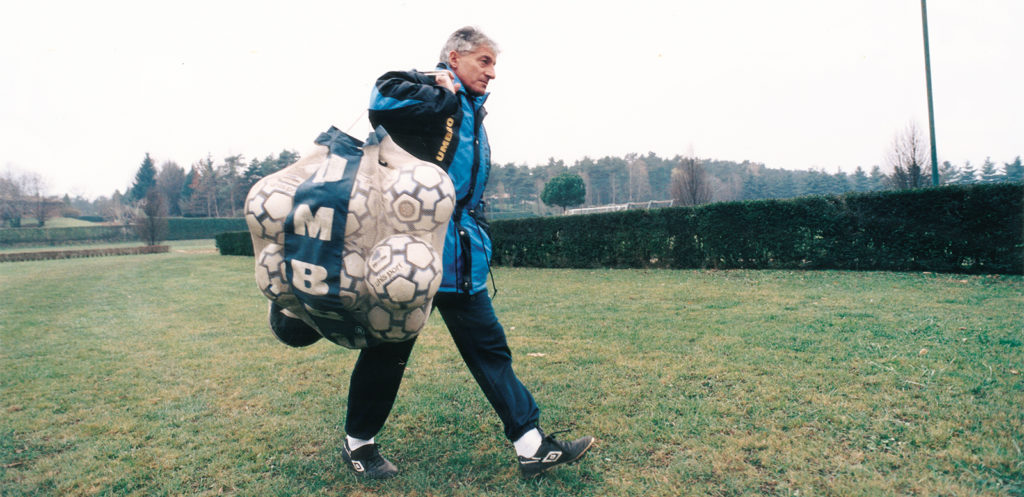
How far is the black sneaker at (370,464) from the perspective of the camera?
104 inches

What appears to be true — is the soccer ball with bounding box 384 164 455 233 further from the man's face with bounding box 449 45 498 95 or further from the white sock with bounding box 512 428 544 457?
the white sock with bounding box 512 428 544 457

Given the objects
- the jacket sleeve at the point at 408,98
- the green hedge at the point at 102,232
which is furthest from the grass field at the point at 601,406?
the green hedge at the point at 102,232

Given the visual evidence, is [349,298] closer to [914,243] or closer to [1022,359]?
[1022,359]

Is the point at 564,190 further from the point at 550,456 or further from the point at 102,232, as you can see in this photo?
the point at 102,232

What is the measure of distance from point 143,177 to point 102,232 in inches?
1227

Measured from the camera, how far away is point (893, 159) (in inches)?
810

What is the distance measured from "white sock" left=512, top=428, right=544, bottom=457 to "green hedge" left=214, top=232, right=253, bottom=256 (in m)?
26.3

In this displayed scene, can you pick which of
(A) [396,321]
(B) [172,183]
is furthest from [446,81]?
(B) [172,183]

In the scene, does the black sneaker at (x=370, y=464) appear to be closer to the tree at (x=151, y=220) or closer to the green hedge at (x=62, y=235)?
the tree at (x=151, y=220)

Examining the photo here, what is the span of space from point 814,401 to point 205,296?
10.4 metres

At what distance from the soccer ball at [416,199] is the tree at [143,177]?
92.2 m

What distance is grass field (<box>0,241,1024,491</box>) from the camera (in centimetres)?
254

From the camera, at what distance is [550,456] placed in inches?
100

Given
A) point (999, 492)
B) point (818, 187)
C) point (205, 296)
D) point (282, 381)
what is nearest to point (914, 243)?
point (999, 492)
